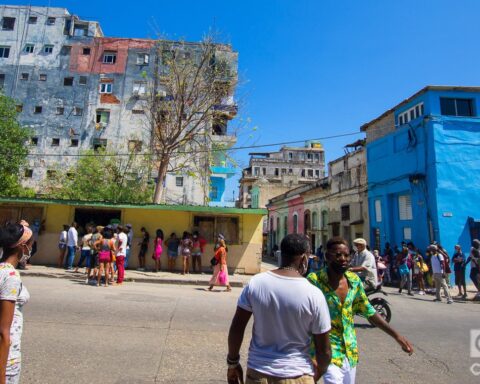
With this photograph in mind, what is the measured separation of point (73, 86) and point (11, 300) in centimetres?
3919

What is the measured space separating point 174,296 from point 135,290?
1499mm

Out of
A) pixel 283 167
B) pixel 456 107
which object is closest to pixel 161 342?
pixel 456 107

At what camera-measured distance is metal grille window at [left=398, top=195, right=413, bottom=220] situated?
18438 mm

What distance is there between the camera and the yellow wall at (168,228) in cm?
1585

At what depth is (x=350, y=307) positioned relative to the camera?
311cm

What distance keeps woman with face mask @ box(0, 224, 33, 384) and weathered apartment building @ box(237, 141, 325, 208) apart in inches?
1832

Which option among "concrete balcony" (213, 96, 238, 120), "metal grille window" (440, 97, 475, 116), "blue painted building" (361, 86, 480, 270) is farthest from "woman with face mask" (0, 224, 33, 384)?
"metal grille window" (440, 97, 475, 116)

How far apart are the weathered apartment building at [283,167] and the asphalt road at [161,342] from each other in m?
41.1

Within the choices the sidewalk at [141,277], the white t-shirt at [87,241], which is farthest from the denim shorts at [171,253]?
the white t-shirt at [87,241]

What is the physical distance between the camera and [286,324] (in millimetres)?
2230

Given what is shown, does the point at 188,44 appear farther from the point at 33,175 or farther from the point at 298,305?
the point at 298,305

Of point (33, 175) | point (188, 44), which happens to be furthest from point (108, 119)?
point (188, 44)

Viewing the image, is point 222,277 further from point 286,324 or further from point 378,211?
point 378,211

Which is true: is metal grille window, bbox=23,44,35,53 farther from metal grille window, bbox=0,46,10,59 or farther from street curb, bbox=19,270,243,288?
street curb, bbox=19,270,243,288
